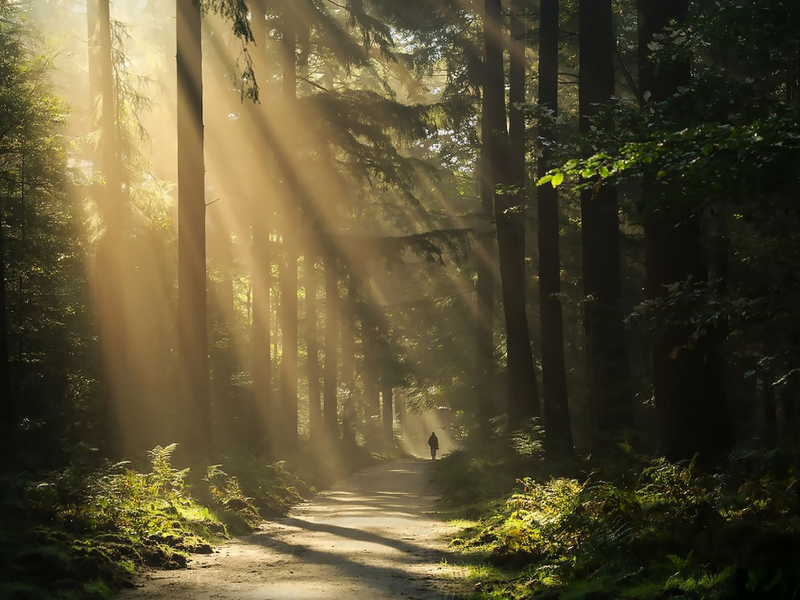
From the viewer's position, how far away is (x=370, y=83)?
37406 mm

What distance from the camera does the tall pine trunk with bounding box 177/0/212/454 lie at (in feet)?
53.2

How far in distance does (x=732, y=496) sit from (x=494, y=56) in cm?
1615

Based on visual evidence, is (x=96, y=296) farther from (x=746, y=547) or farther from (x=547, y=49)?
(x=746, y=547)

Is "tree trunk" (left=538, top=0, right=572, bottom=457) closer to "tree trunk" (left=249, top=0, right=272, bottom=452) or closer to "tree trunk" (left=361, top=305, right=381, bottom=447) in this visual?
"tree trunk" (left=249, top=0, right=272, bottom=452)

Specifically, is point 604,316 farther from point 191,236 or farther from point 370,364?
point 370,364

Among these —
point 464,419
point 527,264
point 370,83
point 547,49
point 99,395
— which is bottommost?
point 464,419

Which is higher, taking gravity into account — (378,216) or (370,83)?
(370,83)

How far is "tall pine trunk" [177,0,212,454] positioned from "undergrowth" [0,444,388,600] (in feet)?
5.67

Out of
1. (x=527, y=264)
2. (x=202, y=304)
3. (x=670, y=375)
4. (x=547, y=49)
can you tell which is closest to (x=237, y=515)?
(x=202, y=304)

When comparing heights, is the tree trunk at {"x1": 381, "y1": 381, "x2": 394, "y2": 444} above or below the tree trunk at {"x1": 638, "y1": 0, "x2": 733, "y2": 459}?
below

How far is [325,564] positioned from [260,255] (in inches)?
680

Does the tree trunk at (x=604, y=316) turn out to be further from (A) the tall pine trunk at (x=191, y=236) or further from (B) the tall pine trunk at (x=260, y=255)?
(B) the tall pine trunk at (x=260, y=255)

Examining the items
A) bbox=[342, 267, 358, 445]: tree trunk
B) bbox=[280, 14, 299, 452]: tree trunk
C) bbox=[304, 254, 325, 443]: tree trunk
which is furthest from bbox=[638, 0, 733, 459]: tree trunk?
bbox=[342, 267, 358, 445]: tree trunk

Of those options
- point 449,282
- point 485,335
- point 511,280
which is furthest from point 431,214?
point 511,280
